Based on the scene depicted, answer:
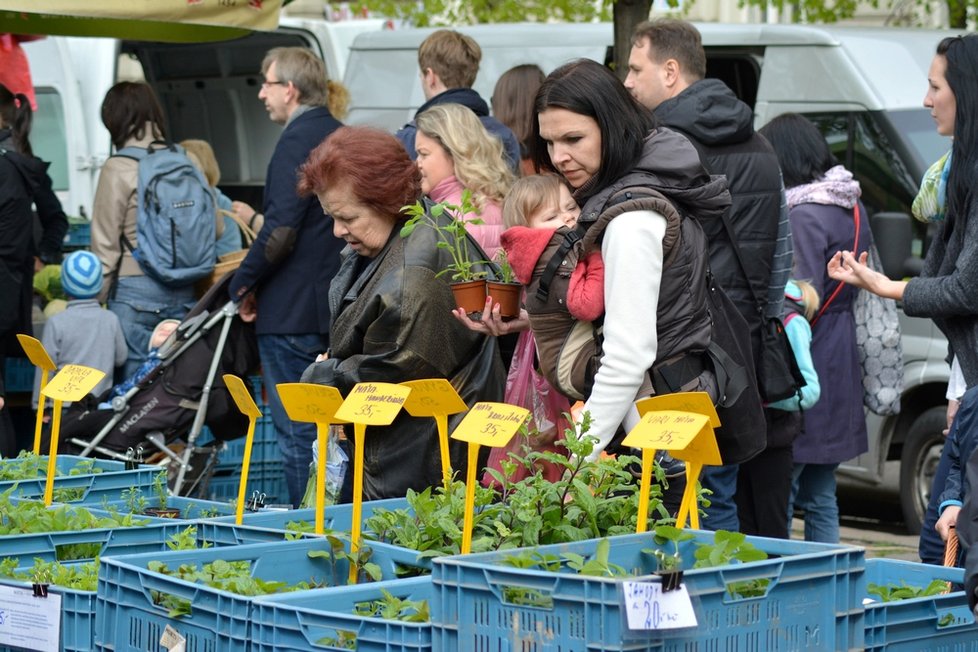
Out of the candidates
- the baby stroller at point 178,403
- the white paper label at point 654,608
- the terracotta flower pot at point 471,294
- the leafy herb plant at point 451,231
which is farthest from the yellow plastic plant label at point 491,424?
the baby stroller at point 178,403

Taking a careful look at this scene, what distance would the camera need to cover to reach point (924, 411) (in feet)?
26.8

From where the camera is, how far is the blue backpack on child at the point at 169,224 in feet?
24.6

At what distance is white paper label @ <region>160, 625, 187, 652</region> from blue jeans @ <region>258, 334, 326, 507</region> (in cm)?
377

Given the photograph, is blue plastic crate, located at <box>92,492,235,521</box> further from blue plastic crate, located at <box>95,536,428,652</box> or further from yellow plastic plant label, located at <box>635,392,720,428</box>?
yellow plastic plant label, located at <box>635,392,720,428</box>

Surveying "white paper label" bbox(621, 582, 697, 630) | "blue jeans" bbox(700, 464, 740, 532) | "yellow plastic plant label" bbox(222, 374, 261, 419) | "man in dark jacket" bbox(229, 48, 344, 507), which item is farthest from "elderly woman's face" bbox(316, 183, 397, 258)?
"white paper label" bbox(621, 582, 697, 630)

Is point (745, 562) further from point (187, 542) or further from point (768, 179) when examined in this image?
point (768, 179)

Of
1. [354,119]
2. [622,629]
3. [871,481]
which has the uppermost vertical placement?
[354,119]

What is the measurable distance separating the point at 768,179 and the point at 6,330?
3.64 m

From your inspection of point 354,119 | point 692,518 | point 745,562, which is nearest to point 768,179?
point 692,518

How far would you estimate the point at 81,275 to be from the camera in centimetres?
713

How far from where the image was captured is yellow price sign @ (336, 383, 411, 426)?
3.25 meters

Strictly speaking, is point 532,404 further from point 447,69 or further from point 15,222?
point 15,222

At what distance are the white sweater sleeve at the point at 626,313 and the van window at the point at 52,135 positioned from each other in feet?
25.6

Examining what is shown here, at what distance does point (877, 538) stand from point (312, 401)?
5.57m
